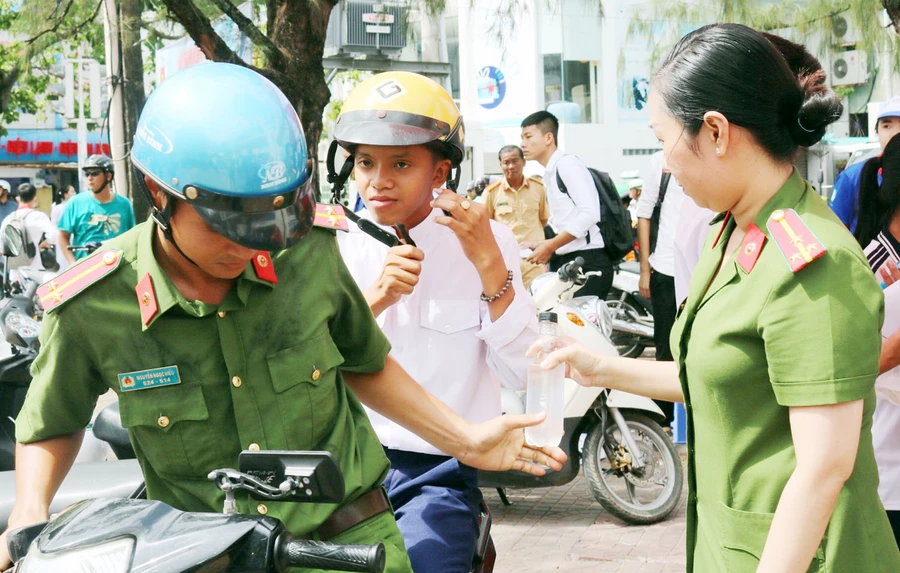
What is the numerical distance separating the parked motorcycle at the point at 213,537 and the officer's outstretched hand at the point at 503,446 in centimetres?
91

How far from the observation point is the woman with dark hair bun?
6.24ft

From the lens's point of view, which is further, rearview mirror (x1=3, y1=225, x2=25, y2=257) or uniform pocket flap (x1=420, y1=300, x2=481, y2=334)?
rearview mirror (x1=3, y1=225, x2=25, y2=257)

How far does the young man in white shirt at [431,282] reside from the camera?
9.18 feet

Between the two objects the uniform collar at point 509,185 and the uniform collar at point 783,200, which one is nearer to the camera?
the uniform collar at point 783,200

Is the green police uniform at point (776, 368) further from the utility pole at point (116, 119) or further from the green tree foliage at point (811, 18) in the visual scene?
the utility pole at point (116, 119)

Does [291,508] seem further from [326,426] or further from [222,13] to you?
[222,13]

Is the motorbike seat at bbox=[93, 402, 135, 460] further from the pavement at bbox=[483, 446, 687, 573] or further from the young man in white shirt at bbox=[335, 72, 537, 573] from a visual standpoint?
the pavement at bbox=[483, 446, 687, 573]

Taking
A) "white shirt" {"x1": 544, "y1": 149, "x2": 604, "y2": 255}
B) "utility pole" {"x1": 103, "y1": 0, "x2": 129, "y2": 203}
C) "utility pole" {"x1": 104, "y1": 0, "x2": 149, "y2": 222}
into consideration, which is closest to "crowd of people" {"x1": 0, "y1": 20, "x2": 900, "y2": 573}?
"white shirt" {"x1": 544, "y1": 149, "x2": 604, "y2": 255}

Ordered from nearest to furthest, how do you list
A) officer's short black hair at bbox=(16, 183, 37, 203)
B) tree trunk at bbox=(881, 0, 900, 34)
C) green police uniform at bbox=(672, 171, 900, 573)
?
green police uniform at bbox=(672, 171, 900, 573), tree trunk at bbox=(881, 0, 900, 34), officer's short black hair at bbox=(16, 183, 37, 203)

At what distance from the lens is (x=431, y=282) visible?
3.02 metres

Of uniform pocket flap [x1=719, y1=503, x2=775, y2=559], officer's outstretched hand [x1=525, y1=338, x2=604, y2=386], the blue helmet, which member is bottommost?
uniform pocket flap [x1=719, y1=503, x2=775, y2=559]

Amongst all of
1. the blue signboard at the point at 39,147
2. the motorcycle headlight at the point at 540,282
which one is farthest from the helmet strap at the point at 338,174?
the blue signboard at the point at 39,147

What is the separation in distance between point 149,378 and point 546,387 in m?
1.16

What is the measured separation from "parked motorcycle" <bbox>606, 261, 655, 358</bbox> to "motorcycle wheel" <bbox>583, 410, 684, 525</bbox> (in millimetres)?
3732
